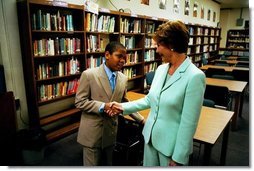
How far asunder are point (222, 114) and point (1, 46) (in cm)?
278

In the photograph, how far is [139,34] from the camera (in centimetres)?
469

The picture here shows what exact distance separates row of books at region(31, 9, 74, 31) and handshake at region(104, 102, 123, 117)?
1831 mm

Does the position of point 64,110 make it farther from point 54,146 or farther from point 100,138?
point 100,138

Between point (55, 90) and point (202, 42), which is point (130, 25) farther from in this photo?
point (202, 42)

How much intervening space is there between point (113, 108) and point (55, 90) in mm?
1878

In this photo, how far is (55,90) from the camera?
3.14 m

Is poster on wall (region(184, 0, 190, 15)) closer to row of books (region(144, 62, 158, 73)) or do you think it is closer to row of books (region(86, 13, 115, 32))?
row of books (region(144, 62, 158, 73))

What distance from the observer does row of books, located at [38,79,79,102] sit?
2.95 metres

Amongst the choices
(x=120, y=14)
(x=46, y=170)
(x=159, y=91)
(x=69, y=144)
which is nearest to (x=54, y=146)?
(x=69, y=144)

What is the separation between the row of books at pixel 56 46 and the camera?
9.21ft

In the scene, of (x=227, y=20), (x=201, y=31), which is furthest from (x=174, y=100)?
(x=227, y=20)

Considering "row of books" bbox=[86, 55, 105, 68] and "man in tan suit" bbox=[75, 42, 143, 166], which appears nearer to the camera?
"man in tan suit" bbox=[75, 42, 143, 166]

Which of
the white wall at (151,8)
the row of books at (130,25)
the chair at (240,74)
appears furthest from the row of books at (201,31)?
the row of books at (130,25)

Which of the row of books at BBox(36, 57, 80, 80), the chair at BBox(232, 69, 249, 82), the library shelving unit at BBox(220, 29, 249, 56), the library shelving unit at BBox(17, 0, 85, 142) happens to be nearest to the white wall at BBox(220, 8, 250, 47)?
the library shelving unit at BBox(220, 29, 249, 56)
